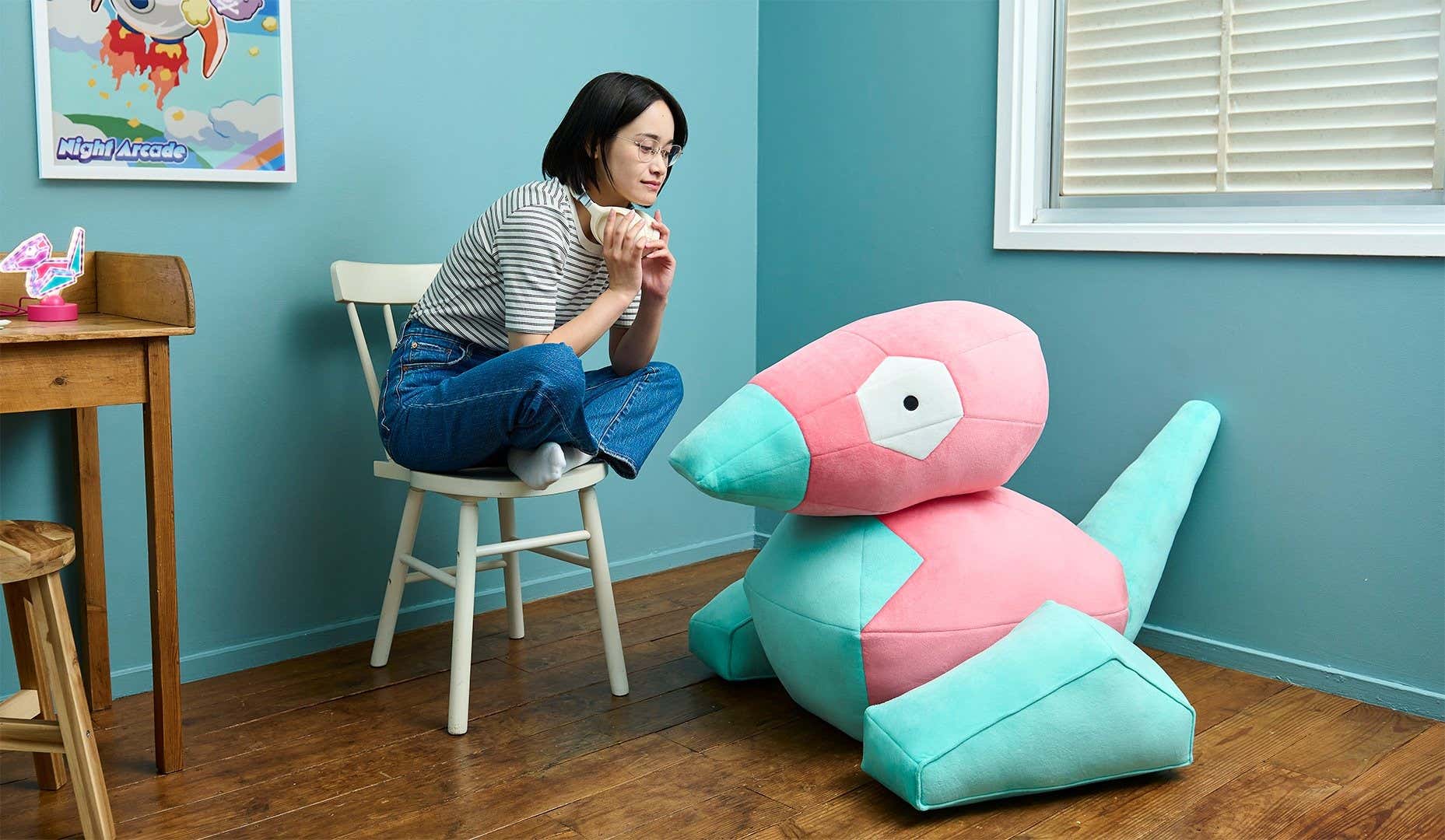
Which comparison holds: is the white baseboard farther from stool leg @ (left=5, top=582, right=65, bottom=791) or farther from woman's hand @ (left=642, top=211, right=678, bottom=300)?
woman's hand @ (left=642, top=211, right=678, bottom=300)

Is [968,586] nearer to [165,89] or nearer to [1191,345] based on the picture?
[1191,345]

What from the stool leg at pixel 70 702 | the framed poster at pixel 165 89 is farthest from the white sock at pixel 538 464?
the framed poster at pixel 165 89

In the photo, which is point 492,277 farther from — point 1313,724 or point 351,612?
point 1313,724

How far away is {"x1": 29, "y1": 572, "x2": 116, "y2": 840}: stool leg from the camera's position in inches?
58.4

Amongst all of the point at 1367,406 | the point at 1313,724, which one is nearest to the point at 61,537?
the point at 1313,724

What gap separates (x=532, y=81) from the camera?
250cm

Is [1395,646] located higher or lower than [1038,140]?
lower

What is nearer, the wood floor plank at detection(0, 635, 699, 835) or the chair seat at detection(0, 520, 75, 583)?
the chair seat at detection(0, 520, 75, 583)

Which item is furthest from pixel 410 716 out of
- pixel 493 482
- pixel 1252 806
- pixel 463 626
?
pixel 1252 806

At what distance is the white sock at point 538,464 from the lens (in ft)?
5.84

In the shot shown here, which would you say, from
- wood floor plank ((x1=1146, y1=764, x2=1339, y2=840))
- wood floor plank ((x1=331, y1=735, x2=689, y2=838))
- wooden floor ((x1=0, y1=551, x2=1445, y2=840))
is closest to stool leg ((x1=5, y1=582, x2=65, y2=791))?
wooden floor ((x1=0, y1=551, x2=1445, y2=840))

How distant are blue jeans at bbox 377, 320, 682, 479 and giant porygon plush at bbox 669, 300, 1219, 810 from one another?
0.20m

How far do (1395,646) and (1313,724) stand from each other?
22 cm

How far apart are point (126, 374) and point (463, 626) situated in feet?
1.99
